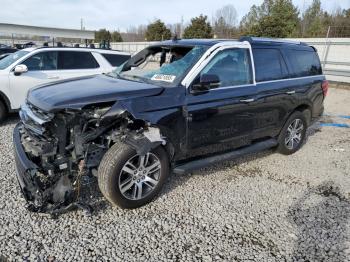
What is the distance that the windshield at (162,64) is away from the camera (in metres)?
3.91

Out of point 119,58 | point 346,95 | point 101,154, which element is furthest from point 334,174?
point 346,95

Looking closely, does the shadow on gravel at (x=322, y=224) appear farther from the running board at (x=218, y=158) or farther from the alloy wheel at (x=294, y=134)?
the alloy wheel at (x=294, y=134)

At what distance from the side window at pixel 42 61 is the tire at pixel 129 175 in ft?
15.7

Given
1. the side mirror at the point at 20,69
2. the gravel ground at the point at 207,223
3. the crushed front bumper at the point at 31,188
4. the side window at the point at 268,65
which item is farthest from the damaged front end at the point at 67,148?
the side mirror at the point at 20,69

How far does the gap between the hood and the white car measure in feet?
10.6

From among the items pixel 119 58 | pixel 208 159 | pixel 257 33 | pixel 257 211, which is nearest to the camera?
pixel 257 211

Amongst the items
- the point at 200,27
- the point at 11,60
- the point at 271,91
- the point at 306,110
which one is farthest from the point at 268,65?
the point at 200,27

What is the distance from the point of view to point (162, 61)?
4.65 m

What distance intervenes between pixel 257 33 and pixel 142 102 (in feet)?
90.8

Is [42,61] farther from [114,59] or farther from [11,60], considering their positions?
[114,59]

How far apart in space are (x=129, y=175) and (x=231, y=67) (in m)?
2.07

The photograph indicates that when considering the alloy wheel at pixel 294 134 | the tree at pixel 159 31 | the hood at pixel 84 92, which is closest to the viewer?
the hood at pixel 84 92

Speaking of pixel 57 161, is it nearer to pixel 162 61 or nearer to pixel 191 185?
pixel 191 185

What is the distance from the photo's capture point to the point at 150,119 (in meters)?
3.43
